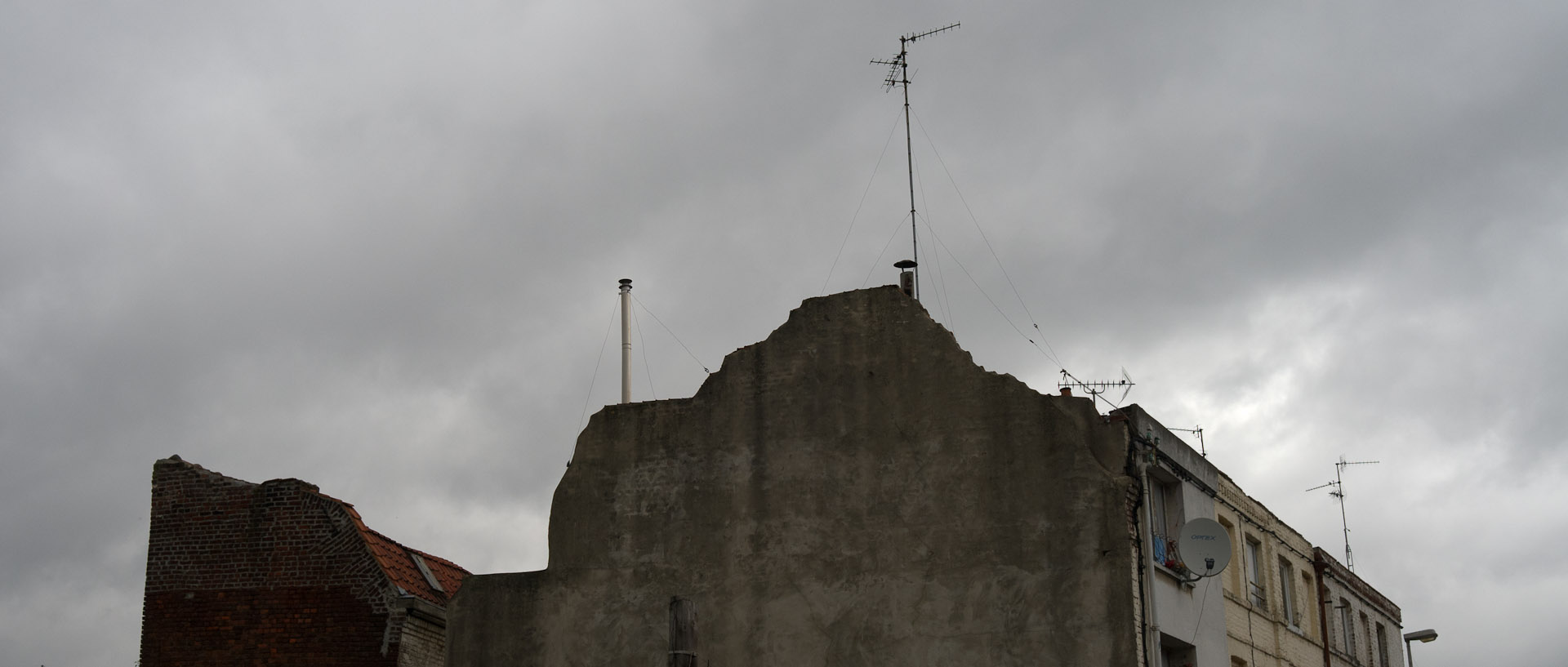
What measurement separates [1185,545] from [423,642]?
11793mm

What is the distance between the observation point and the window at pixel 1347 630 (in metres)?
30.9

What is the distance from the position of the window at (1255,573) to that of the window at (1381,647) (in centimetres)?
862

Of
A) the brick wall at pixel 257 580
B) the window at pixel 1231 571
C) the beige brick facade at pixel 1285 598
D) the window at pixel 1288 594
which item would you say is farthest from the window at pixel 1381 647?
the brick wall at pixel 257 580

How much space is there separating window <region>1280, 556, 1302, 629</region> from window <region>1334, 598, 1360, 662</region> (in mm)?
2838

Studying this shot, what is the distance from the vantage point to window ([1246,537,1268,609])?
26.2 m

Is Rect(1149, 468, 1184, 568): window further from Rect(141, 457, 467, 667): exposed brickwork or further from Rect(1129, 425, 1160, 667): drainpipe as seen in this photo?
Rect(141, 457, 467, 667): exposed brickwork

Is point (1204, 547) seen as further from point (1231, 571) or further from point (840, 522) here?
point (840, 522)

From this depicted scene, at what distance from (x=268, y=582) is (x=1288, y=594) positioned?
18358mm

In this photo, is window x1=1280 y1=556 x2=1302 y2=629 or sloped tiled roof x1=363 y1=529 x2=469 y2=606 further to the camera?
window x1=1280 y1=556 x2=1302 y2=629

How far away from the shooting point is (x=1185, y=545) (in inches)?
860

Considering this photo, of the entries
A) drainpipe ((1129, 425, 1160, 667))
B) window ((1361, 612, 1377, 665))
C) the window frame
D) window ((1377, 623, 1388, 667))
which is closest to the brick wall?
drainpipe ((1129, 425, 1160, 667))

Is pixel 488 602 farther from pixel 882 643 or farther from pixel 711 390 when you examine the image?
pixel 882 643

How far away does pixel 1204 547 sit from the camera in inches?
856

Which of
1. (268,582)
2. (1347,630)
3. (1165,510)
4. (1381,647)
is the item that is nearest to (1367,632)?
(1381,647)
